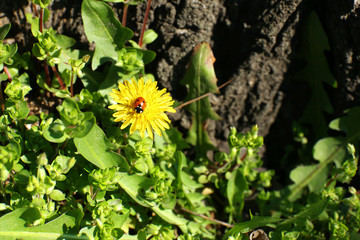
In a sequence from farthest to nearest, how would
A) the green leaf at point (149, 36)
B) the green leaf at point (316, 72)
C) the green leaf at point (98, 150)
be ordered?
the green leaf at point (316, 72) < the green leaf at point (149, 36) < the green leaf at point (98, 150)

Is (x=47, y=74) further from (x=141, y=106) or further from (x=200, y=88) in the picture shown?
(x=200, y=88)

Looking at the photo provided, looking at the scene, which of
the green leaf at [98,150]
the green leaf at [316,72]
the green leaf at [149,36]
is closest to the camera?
the green leaf at [98,150]

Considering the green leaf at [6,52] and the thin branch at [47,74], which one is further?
the thin branch at [47,74]

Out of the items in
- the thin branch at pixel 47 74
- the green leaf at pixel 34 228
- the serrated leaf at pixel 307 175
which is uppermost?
the thin branch at pixel 47 74

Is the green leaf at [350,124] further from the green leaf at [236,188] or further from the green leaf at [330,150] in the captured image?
the green leaf at [236,188]

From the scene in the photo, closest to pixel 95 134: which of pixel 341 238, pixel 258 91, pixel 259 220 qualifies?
pixel 259 220

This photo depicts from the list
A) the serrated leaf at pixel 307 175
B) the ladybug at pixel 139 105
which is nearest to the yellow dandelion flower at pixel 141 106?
the ladybug at pixel 139 105

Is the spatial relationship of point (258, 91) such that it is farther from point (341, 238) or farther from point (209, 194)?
point (341, 238)

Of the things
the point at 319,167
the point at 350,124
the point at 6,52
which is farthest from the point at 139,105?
the point at 350,124
